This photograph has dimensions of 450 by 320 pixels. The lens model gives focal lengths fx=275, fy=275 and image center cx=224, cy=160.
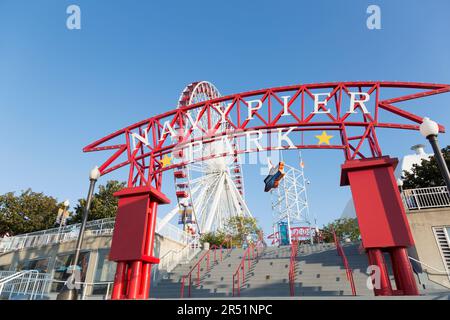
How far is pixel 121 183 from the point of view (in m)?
35.9

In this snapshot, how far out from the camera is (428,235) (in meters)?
12.6

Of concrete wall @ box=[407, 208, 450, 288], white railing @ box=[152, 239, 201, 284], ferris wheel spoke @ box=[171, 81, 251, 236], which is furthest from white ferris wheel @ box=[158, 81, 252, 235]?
concrete wall @ box=[407, 208, 450, 288]

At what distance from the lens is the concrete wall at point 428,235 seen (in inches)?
467

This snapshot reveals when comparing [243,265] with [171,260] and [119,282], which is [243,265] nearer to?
[171,260]

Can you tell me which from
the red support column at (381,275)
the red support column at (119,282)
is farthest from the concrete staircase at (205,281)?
the red support column at (381,275)

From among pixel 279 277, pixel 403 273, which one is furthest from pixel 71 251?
pixel 403 273

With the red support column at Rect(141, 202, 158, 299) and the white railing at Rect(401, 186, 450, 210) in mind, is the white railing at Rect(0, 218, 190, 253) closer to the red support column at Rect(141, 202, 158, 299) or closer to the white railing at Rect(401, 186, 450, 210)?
the red support column at Rect(141, 202, 158, 299)

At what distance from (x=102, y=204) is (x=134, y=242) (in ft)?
90.7

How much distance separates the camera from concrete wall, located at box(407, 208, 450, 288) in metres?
11.9

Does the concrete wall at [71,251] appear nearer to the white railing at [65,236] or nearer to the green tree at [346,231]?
the white railing at [65,236]

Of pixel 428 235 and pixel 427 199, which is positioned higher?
pixel 427 199
